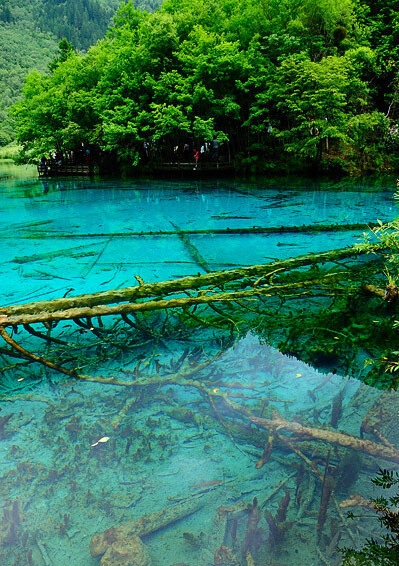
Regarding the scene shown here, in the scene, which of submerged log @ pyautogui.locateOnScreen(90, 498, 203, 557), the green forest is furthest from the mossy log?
the green forest

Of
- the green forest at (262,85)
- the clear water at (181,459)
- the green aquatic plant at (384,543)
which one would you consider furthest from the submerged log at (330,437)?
the green forest at (262,85)

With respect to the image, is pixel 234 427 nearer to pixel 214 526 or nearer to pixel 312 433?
pixel 312 433

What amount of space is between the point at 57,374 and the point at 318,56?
68.7ft

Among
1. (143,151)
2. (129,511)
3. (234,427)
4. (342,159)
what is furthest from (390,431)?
(143,151)

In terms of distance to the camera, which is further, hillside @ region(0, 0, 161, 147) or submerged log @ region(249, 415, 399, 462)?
hillside @ region(0, 0, 161, 147)

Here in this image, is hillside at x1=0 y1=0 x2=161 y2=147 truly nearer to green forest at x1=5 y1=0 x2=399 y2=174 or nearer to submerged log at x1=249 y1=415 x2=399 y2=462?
green forest at x1=5 y1=0 x2=399 y2=174

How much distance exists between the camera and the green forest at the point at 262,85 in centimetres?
1780

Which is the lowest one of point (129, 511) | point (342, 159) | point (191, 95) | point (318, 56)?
point (129, 511)

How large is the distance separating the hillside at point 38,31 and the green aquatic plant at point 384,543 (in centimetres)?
10020

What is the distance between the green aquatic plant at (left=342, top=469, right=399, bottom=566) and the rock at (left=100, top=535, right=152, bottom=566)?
1.06 meters

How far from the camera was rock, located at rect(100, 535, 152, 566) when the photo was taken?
82.9 inches

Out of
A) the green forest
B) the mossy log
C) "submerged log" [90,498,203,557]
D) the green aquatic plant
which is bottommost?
"submerged log" [90,498,203,557]

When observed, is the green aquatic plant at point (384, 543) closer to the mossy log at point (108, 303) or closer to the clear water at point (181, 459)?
the clear water at point (181, 459)

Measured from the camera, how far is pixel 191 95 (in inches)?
776
